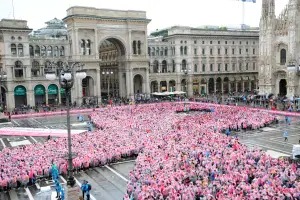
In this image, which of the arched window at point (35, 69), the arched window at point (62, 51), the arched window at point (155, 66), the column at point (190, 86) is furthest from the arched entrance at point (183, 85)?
the arched window at point (35, 69)

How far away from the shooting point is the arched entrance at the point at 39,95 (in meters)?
64.9

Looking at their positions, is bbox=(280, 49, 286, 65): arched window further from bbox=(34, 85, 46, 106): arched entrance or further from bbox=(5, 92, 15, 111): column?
bbox=(5, 92, 15, 111): column

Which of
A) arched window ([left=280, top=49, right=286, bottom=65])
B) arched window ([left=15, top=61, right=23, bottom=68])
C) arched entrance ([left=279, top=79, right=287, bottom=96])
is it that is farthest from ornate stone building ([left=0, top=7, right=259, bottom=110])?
arched window ([left=280, top=49, right=286, bottom=65])

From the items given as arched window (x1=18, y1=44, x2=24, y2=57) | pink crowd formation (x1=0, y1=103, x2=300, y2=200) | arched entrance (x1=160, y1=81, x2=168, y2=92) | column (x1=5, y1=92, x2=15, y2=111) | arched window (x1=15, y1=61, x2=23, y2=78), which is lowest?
pink crowd formation (x1=0, y1=103, x2=300, y2=200)

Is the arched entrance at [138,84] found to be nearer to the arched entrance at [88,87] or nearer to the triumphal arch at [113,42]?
the triumphal arch at [113,42]

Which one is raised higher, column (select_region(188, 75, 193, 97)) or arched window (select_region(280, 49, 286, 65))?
arched window (select_region(280, 49, 286, 65))

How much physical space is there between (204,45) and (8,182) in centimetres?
6827

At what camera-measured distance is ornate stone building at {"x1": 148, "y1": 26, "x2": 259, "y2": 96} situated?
78812mm

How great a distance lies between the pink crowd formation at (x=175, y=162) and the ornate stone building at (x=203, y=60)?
44.4 metres

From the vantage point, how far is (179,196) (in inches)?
592

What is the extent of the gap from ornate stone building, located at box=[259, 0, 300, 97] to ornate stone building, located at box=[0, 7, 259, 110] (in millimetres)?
18689

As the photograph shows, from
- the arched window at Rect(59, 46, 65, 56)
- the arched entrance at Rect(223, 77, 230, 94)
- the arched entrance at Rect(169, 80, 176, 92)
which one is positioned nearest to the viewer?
the arched window at Rect(59, 46, 65, 56)

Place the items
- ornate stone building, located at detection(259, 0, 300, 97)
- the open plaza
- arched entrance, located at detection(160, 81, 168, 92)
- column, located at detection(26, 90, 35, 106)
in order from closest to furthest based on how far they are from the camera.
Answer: the open plaza < ornate stone building, located at detection(259, 0, 300, 97) < column, located at detection(26, 90, 35, 106) < arched entrance, located at detection(160, 81, 168, 92)

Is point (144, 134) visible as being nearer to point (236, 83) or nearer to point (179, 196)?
point (179, 196)
